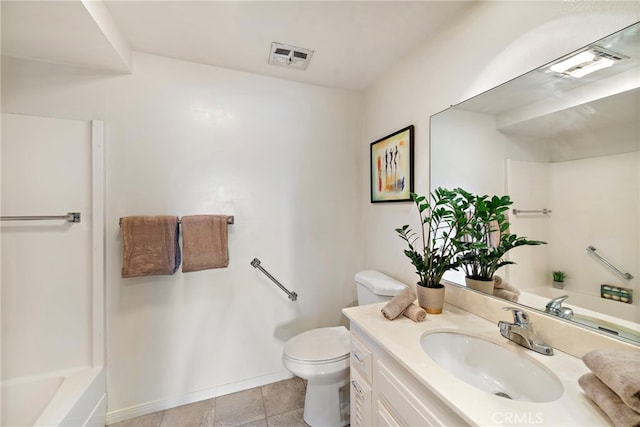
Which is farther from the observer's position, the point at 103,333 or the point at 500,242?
the point at 103,333

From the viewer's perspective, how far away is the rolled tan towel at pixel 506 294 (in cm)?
103

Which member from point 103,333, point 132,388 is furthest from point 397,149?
Answer: point 132,388

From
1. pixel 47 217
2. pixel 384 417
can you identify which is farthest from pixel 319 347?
pixel 47 217

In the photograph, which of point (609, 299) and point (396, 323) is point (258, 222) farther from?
point (609, 299)

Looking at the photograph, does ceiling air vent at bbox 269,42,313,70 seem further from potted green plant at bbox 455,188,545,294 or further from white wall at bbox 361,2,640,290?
potted green plant at bbox 455,188,545,294

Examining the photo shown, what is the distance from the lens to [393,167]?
1688 mm

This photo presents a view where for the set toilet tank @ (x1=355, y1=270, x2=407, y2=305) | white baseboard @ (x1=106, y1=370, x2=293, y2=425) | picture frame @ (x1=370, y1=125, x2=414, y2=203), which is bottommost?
white baseboard @ (x1=106, y1=370, x2=293, y2=425)

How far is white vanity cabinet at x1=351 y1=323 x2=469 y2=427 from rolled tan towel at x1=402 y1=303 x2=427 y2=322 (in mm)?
211

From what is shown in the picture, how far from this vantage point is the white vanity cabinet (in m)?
0.70

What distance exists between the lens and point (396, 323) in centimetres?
106

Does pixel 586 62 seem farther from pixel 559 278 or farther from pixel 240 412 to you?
pixel 240 412

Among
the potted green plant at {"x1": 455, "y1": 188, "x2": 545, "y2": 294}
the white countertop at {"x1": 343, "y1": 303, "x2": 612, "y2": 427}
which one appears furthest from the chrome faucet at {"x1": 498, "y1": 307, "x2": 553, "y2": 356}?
the potted green plant at {"x1": 455, "y1": 188, "x2": 545, "y2": 294}

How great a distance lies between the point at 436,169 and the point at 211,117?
148 centimetres

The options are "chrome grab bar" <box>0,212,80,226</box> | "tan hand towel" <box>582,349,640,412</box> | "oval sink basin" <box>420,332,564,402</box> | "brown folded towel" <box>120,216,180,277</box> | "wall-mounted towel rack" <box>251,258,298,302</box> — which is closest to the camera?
"tan hand towel" <box>582,349,640,412</box>
